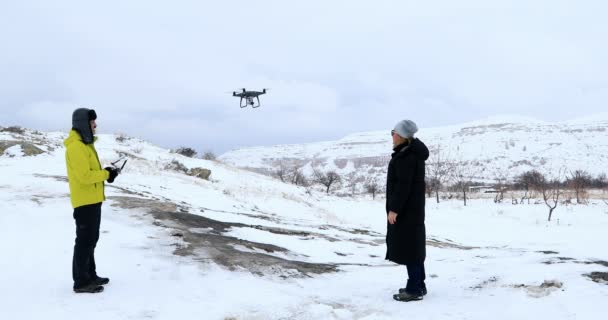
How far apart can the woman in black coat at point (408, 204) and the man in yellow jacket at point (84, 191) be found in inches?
115

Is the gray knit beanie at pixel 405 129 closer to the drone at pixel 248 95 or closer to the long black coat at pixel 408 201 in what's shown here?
the long black coat at pixel 408 201

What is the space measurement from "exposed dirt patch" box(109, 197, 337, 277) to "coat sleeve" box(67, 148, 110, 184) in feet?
6.18

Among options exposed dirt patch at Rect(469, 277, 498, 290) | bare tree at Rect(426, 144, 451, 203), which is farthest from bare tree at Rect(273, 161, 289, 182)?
exposed dirt patch at Rect(469, 277, 498, 290)

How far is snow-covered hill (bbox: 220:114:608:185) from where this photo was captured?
9050 centimetres

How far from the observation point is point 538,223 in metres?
21.3

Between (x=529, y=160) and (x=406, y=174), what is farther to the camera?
(x=529, y=160)

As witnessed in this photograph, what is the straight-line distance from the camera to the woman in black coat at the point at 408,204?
460cm

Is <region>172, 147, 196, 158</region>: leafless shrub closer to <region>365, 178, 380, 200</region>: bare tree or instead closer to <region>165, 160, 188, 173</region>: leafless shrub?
<region>165, 160, 188, 173</region>: leafless shrub

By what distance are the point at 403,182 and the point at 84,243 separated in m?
3.22

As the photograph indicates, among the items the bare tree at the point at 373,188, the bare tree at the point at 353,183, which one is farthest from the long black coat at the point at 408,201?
the bare tree at the point at 353,183

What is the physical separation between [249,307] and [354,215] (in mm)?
18364

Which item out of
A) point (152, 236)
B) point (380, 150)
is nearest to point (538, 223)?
point (152, 236)

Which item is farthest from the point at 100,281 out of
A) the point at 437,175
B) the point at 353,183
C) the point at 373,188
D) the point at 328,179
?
the point at 353,183

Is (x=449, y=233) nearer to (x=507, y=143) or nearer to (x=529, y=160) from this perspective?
(x=529, y=160)
